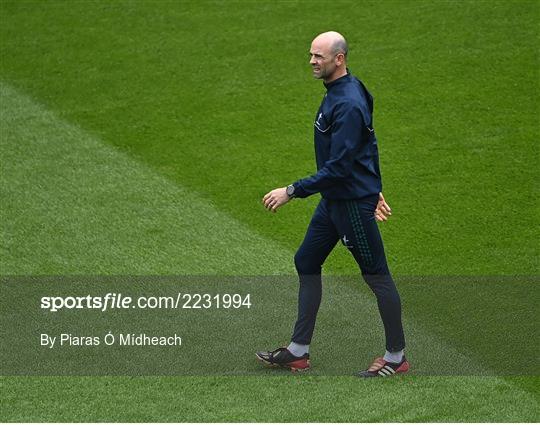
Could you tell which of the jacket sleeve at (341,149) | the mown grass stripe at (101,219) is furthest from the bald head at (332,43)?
the mown grass stripe at (101,219)

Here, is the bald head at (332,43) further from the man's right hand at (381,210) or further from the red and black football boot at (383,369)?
the red and black football boot at (383,369)

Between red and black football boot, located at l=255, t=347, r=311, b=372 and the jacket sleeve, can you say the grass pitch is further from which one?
the jacket sleeve

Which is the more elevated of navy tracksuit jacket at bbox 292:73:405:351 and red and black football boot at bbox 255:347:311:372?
navy tracksuit jacket at bbox 292:73:405:351

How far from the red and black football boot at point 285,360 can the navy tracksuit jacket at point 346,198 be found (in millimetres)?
92

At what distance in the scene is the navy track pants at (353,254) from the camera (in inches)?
272

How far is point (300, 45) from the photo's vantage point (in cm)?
1145

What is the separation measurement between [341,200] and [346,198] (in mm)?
41

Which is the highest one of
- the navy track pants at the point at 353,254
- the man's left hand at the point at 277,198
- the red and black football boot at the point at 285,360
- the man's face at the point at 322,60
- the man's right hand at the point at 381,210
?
the man's face at the point at 322,60

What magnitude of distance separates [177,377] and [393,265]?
2.03m

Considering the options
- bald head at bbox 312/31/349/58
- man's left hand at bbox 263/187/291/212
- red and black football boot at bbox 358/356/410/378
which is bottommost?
red and black football boot at bbox 358/356/410/378

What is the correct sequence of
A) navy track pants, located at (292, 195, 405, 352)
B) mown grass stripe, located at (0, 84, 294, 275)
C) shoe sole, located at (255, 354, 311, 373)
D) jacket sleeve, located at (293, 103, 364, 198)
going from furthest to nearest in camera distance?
mown grass stripe, located at (0, 84, 294, 275) → shoe sole, located at (255, 354, 311, 373) → navy track pants, located at (292, 195, 405, 352) → jacket sleeve, located at (293, 103, 364, 198)

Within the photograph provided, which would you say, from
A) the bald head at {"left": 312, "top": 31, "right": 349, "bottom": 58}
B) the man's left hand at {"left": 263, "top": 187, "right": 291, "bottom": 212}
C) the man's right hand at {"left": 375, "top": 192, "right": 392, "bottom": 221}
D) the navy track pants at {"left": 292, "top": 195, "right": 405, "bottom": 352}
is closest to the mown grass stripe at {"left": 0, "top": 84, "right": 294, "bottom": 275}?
the navy track pants at {"left": 292, "top": 195, "right": 405, "bottom": 352}

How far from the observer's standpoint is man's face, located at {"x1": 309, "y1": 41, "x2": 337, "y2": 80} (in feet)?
22.2

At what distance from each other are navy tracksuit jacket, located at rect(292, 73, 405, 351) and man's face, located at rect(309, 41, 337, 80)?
0.07 metres
